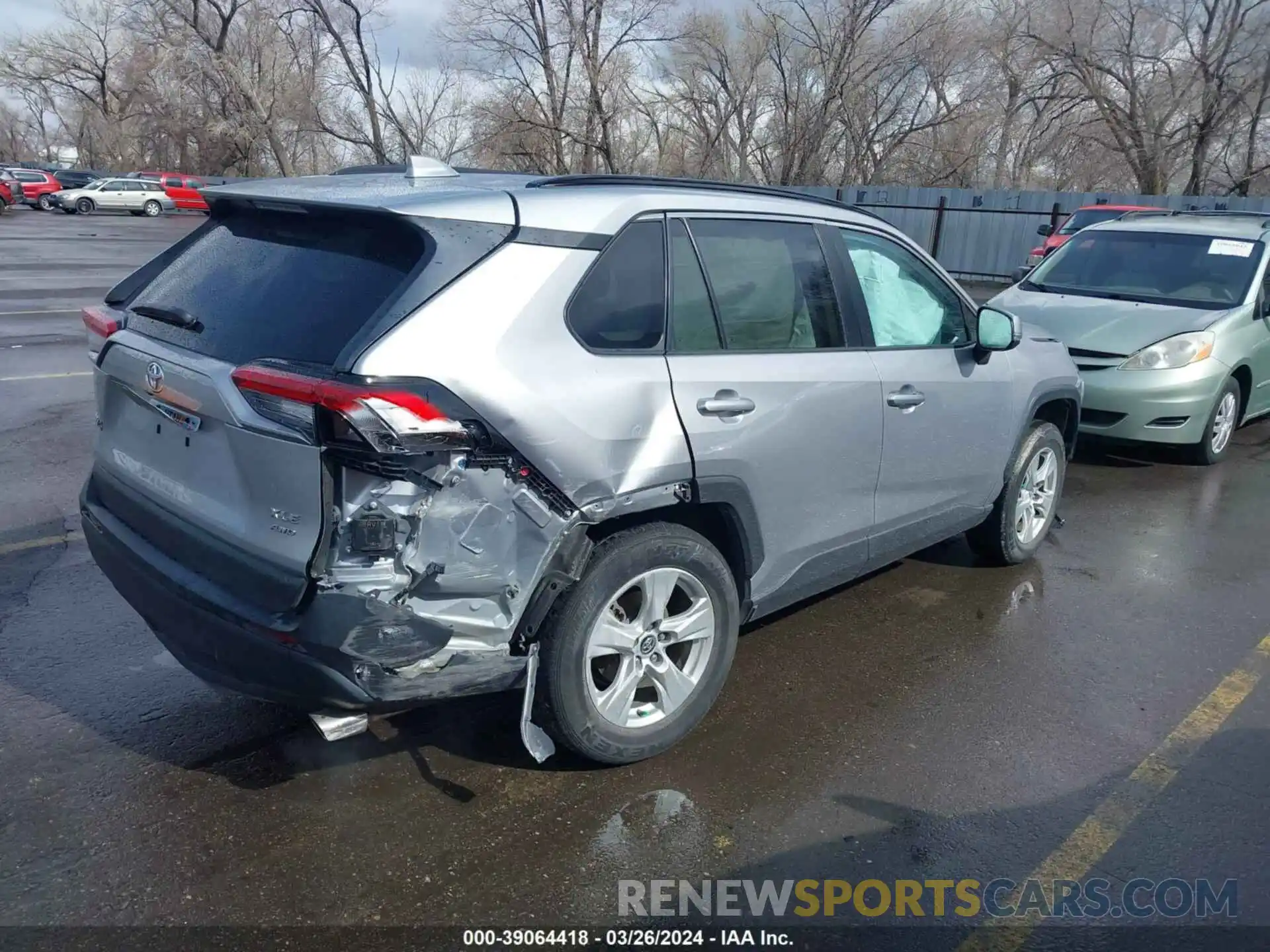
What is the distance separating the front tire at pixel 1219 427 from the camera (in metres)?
7.55

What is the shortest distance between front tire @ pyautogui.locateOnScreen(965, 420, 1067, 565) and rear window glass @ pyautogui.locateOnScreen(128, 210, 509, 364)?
10.8 ft

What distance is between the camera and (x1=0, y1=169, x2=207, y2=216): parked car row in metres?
42.3

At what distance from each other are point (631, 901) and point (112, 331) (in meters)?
2.51

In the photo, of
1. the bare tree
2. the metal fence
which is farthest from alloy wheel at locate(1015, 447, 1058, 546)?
the bare tree

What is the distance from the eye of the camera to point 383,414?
2.66 m

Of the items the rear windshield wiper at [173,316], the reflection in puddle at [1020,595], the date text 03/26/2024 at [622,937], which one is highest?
the rear windshield wiper at [173,316]

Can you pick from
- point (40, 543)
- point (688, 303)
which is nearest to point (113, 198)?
point (40, 543)

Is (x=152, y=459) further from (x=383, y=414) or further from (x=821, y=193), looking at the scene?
(x=821, y=193)

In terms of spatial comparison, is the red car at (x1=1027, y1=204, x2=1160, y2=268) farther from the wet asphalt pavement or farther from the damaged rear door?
the damaged rear door

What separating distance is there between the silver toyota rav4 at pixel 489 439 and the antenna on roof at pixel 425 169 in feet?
0.04

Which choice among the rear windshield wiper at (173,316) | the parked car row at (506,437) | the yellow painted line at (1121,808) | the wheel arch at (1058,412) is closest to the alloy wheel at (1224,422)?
the wheel arch at (1058,412)

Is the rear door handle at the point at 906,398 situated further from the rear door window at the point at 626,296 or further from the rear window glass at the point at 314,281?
the rear window glass at the point at 314,281

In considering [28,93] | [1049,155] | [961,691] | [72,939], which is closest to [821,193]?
[1049,155]

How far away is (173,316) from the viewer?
10.7 feet
